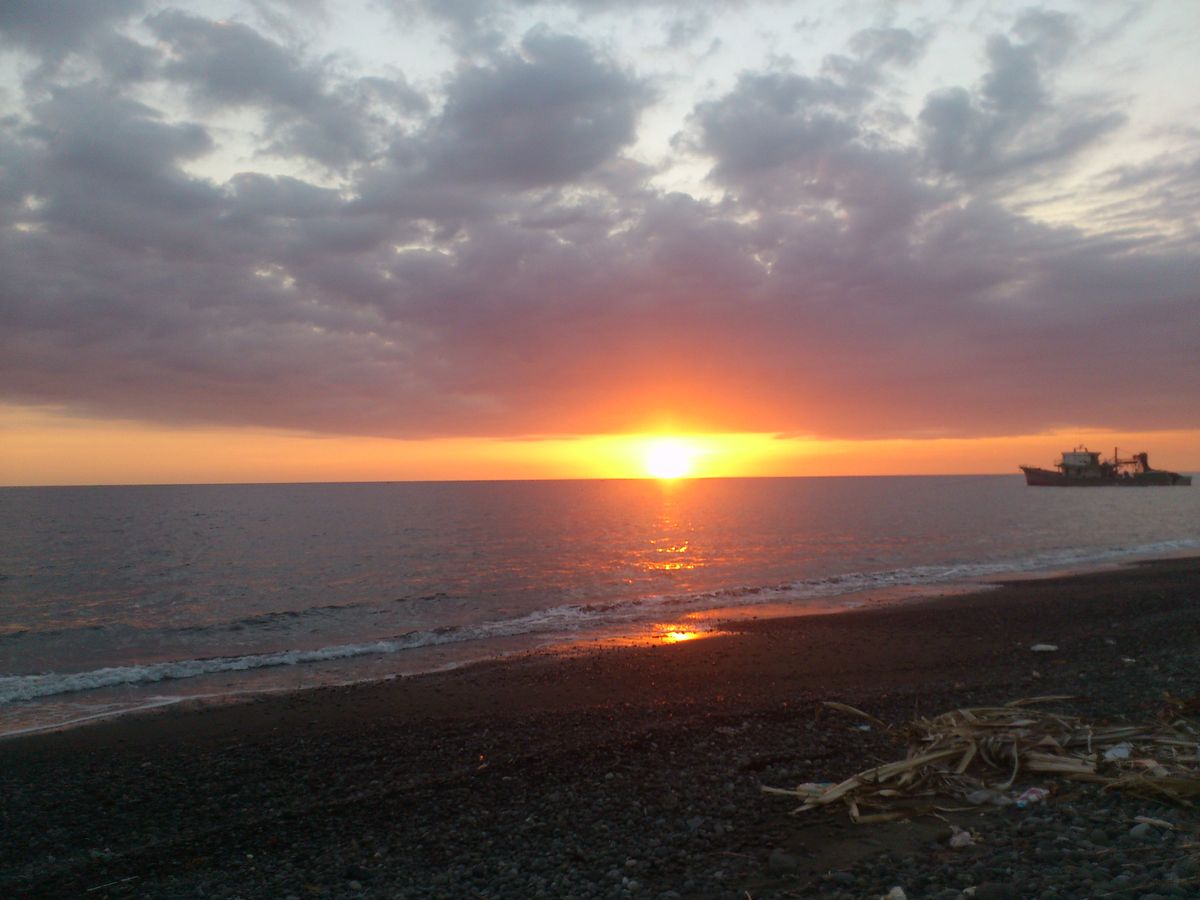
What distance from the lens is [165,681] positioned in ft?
62.7

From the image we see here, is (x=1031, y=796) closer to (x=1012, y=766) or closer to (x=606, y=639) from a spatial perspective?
(x=1012, y=766)

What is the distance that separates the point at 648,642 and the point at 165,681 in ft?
40.2

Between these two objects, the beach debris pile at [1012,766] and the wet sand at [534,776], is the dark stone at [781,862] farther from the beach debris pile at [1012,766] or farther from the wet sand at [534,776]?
the beach debris pile at [1012,766]

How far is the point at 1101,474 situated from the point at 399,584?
156m

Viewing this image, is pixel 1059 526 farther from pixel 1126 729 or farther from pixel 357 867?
pixel 357 867

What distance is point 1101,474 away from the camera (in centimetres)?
15238

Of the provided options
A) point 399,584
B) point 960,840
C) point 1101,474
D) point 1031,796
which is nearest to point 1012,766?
point 1031,796

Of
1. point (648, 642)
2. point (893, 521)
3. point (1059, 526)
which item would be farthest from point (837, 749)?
point (893, 521)

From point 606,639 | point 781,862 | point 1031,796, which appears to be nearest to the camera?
point 781,862

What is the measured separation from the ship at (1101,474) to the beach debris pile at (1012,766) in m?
165

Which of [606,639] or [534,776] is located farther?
[606,639]

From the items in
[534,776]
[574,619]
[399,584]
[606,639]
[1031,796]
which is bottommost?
[399,584]

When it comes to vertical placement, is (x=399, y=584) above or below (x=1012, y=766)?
below

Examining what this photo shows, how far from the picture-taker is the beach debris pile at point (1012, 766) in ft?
25.4
